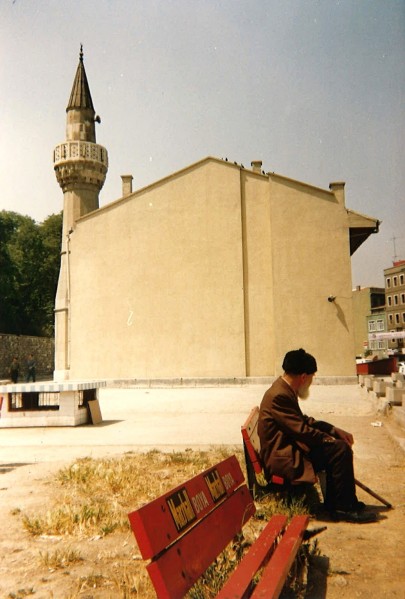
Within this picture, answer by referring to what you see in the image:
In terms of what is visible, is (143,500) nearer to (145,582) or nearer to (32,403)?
(145,582)

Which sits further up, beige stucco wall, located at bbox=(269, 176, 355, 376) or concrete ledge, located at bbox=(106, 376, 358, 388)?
beige stucco wall, located at bbox=(269, 176, 355, 376)

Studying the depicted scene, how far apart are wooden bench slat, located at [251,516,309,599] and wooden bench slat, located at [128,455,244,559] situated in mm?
478

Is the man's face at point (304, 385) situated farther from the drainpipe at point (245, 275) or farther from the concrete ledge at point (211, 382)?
the drainpipe at point (245, 275)

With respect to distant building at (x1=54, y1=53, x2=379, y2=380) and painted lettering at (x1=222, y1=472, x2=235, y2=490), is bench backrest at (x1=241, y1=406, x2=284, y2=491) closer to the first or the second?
painted lettering at (x1=222, y1=472, x2=235, y2=490)

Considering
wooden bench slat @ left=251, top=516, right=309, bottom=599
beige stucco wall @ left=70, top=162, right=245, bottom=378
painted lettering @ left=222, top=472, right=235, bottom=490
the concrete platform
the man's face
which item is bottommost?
the concrete platform

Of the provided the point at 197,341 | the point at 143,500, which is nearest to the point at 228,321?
the point at 197,341

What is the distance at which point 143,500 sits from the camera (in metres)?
5.48

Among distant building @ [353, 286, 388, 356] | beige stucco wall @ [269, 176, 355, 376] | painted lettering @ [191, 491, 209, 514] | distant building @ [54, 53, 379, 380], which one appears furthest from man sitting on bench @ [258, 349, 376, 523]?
distant building @ [353, 286, 388, 356]

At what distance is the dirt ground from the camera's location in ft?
11.1

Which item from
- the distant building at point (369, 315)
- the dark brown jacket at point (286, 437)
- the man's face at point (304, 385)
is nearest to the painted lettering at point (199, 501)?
the dark brown jacket at point (286, 437)

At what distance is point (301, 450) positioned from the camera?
15.3 ft

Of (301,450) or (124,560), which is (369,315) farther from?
(124,560)

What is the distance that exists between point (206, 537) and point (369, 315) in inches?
3040

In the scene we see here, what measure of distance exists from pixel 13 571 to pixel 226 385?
20.7 m
